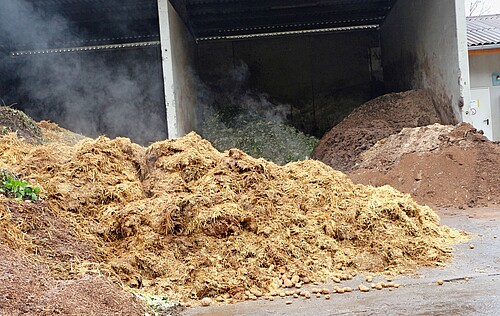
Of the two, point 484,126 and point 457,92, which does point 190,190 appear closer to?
point 457,92

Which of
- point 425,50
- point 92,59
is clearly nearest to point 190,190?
point 425,50

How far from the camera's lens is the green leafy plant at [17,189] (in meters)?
5.34

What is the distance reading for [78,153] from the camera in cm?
661

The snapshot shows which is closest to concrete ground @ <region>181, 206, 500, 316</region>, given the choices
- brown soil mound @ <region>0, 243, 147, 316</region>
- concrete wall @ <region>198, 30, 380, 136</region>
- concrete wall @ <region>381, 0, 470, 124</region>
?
brown soil mound @ <region>0, 243, 147, 316</region>

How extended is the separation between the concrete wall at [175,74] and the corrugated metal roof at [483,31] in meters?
7.30

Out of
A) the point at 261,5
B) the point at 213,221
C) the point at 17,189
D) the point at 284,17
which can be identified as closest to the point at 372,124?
the point at 261,5

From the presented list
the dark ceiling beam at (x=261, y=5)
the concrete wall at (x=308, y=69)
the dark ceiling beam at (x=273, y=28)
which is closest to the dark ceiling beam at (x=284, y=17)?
the dark ceiling beam at (x=273, y=28)

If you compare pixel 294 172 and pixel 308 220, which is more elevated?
pixel 294 172

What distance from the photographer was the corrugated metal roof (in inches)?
553

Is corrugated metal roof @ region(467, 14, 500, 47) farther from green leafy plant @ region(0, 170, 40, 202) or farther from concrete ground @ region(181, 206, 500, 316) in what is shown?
green leafy plant @ region(0, 170, 40, 202)

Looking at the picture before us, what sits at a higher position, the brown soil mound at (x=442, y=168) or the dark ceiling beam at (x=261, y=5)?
the dark ceiling beam at (x=261, y=5)

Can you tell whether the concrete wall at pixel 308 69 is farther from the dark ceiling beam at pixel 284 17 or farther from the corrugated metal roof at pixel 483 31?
the corrugated metal roof at pixel 483 31

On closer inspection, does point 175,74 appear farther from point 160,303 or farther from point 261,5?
point 160,303

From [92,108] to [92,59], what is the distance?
70.8 inches
